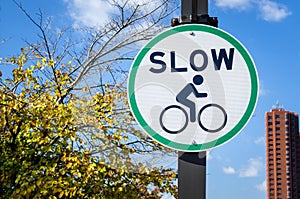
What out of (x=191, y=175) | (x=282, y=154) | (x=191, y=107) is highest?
(x=282, y=154)

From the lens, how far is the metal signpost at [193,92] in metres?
0.96

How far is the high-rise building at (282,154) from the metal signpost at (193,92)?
22.8 meters

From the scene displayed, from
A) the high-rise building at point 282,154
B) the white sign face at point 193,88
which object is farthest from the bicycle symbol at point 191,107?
the high-rise building at point 282,154

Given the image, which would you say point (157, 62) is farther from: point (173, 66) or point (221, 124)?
point (221, 124)

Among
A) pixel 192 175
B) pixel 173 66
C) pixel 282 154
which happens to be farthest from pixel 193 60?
pixel 282 154

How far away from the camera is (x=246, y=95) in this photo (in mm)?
970

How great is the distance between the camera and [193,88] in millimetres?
977

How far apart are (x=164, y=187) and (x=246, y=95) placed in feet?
14.6

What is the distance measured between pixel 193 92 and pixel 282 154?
2436 centimetres

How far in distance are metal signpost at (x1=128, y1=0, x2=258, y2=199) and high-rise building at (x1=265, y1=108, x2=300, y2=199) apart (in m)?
22.8

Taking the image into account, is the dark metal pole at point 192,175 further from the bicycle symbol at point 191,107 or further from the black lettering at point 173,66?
the black lettering at point 173,66

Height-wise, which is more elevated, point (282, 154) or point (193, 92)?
point (282, 154)

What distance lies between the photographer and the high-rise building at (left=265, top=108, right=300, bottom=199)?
2341 centimetres

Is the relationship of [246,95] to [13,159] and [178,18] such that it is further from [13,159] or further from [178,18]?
[13,159]
